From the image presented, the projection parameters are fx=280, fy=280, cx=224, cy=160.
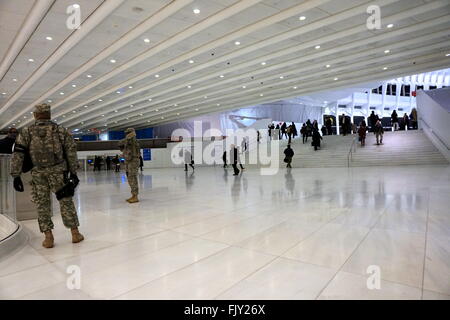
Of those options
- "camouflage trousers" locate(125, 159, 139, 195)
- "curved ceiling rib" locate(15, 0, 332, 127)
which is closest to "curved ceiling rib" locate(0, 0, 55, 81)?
"curved ceiling rib" locate(15, 0, 332, 127)

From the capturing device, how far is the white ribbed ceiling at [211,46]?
387 inches

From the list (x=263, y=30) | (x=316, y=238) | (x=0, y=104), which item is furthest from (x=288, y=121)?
(x=316, y=238)

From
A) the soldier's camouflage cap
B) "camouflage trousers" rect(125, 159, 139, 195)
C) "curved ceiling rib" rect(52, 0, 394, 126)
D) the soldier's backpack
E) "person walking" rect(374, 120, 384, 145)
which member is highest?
"curved ceiling rib" rect(52, 0, 394, 126)

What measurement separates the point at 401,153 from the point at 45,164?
56.8 feet

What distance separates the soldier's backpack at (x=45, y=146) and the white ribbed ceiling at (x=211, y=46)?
6.80 metres

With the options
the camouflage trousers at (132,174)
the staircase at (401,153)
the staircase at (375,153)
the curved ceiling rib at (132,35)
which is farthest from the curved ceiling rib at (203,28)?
the staircase at (401,153)

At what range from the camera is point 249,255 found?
275 centimetres

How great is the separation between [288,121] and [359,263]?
136 feet

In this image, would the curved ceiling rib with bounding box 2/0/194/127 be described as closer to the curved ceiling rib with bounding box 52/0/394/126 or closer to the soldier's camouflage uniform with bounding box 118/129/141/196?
Result: the curved ceiling rib with bounding box 52/0/394/126

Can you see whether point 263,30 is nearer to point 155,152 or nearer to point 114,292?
point 114,292

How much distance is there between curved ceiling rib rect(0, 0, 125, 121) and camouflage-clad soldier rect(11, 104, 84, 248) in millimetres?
6741

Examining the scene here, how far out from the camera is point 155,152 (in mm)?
34781

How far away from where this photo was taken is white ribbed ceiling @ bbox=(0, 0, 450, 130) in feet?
32.2

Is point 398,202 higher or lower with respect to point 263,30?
lower
